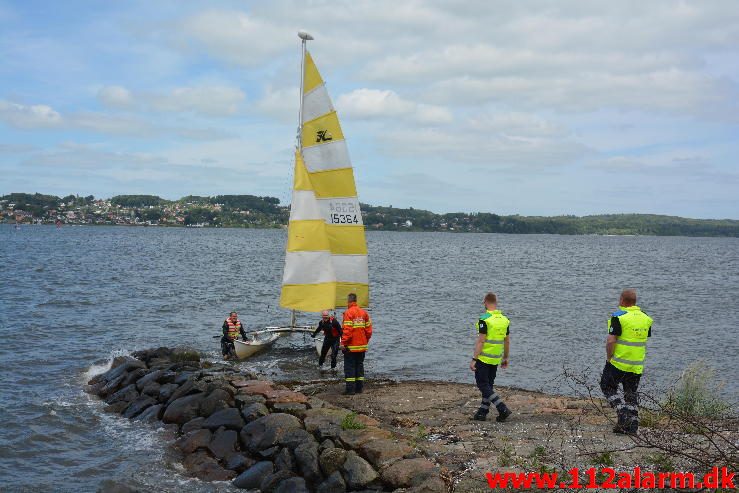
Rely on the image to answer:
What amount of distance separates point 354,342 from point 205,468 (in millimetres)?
4407

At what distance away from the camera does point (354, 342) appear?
1493 centimetres

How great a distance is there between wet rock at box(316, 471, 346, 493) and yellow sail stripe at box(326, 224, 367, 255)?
12813 mm

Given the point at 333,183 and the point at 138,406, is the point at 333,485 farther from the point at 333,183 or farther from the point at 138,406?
the point at 333,183

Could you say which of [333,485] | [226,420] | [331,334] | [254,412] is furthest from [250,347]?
[333,485]

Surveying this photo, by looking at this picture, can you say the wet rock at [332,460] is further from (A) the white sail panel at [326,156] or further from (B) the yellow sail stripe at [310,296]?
(A) the white sail panel at [326,156]

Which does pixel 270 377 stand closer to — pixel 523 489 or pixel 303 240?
pixel 303 240

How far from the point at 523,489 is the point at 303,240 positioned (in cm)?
1413

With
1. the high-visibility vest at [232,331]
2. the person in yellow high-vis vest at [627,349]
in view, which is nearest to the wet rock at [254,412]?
the person in yellow high-vis vest at [627,349]

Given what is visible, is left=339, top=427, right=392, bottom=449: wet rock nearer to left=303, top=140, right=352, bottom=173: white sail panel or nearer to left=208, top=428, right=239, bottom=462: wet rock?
left=208, top=428, right=239, bottom=462: wet rock

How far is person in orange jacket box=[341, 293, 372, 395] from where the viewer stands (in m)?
14.9

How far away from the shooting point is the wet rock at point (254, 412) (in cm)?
1320

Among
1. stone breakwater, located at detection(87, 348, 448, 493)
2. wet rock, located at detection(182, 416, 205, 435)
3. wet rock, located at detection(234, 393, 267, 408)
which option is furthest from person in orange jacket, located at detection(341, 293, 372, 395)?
wet rock, located at detection(182, 416, 205, 435)

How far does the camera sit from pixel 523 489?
874 centimetres

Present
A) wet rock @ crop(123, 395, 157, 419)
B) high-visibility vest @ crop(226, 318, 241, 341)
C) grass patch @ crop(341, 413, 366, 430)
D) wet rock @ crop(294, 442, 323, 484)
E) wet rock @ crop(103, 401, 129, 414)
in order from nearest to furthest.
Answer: wet rock @ crop(294, 442, 323, 484)
grass patch @ crop(341, 413, 366, 430)
wet rock @ crop(123, 395, 157, 419)
wet rock @ crop(103, 401, 129, 414)
high-visibility vest @ crop(226, 318, 241, 341)
